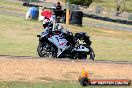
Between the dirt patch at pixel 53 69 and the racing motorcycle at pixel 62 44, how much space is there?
5.38 feet

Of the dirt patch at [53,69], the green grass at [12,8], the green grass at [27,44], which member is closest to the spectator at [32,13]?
the green grass at [27,44]

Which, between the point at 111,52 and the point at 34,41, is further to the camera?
the point at 34,41

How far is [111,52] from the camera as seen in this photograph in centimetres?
2266

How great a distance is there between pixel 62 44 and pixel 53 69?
148 inches

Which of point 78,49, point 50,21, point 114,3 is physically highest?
point 50,21

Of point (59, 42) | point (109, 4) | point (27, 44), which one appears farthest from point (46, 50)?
point (109, 4)

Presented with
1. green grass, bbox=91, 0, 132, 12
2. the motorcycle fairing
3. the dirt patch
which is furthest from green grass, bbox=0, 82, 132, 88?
green grass, bbox=91, 0, 132, 12

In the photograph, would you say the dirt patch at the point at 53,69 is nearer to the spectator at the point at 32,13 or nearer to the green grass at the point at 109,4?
the spectator at the point at 32,13

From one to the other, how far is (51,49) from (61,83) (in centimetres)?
559

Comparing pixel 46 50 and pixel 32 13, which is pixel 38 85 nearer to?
pixel 46 50

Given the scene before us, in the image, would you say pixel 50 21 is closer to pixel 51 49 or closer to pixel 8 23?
pixel 51 49

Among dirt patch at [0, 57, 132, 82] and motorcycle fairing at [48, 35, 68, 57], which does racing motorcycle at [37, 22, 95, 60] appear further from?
dirt patch at [0, 57, 132, 82]

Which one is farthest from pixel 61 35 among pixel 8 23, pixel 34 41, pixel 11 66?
pixel 8 23

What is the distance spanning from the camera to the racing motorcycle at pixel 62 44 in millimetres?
16531
